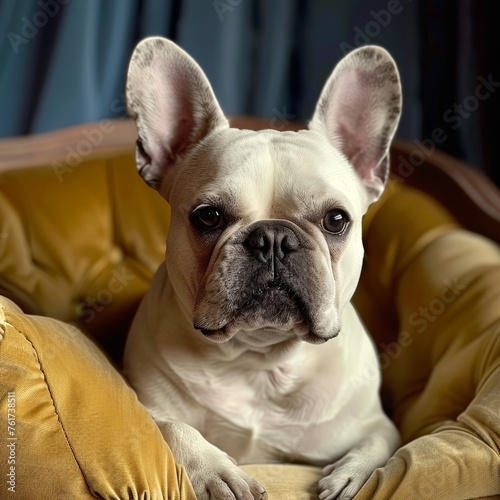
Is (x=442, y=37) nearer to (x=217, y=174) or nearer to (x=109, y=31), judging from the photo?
(x=109, y=31)

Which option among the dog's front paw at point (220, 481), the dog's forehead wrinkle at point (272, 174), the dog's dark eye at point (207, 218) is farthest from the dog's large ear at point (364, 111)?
the dog's front paw at point (220, 481)

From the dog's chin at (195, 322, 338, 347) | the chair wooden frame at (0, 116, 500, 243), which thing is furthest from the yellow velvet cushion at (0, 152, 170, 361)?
the dog's chin at (195, 322, 338, 347)

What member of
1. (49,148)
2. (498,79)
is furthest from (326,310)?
(498,79)

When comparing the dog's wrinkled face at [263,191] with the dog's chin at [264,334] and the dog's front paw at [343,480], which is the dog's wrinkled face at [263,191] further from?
the dog's front paw at [343,480]

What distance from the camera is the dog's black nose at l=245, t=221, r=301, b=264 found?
1171 mm

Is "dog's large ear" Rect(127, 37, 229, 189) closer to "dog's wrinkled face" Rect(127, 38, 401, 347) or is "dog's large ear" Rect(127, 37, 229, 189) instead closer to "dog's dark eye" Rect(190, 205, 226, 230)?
"dog's wrinkled face" Rect(127, 38, 401, 347)

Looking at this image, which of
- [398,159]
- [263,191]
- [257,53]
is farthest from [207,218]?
[257,53]

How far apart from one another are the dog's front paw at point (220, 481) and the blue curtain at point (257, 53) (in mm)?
1517

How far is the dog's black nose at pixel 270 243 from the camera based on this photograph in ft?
3.84

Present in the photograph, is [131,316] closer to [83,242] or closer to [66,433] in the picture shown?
[83,242]

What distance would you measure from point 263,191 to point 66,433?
498 millimetres

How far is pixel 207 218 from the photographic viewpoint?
49.8 inches

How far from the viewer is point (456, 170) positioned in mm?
2221

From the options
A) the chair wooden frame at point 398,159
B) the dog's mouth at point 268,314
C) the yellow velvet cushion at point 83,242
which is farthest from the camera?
the chair wooden frame at point 398,159
